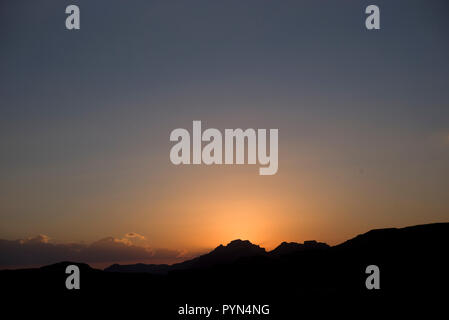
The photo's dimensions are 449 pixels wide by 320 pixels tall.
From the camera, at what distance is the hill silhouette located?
103m

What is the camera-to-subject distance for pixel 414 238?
464 feet

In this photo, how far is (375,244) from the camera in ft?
495

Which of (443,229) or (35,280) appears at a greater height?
(443,229)

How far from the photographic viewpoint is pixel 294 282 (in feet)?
437

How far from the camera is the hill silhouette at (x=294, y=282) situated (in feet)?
339
